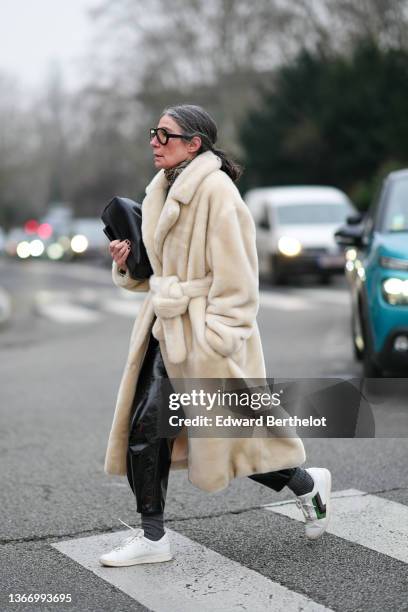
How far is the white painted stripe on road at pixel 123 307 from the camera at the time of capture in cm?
1790

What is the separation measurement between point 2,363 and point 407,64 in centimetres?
2649

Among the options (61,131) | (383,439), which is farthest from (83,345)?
(61,131)

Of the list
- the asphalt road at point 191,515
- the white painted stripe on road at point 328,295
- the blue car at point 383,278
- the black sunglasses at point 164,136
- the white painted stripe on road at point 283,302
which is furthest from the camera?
the white painted stripe on road at point 328,295

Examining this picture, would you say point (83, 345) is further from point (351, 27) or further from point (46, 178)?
point (46, 178)

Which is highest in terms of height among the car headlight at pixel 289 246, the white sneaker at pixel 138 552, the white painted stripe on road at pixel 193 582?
the white sneaker at pixel 138 552

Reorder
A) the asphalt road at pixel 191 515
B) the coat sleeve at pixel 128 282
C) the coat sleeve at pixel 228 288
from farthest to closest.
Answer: the coat sleeve at pixel 128 282, the coat sleeve at pixel 228 288, the asphalt road at pixel 191 515

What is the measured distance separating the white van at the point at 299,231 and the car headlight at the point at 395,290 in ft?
44.6

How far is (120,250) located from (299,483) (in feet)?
Result: 3.88

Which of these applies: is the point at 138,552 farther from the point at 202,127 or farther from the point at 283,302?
the point at 283,302

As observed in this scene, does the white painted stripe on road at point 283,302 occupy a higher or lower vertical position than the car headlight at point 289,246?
lower

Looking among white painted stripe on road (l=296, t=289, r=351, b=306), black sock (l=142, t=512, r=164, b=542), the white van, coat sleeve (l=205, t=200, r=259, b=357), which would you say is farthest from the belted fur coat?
the white van

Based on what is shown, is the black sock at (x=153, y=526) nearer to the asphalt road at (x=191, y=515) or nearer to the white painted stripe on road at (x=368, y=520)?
the asphalt road at (x=191, y=515)

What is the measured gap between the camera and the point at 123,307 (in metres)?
19.1

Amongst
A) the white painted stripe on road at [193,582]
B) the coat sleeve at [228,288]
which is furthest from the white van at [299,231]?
the coat sleeve at [228,288]
